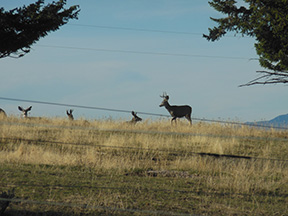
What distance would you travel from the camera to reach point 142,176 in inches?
437

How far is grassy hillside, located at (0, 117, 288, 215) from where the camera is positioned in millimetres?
7660

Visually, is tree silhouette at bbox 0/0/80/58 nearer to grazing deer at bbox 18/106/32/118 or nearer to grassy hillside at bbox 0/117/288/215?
grassy hillside at bbox 0/117/288/215

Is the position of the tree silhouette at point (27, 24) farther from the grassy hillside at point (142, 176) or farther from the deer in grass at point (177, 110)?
the deer in grass at point (177, 110)

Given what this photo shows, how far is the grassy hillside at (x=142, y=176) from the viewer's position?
7660mm

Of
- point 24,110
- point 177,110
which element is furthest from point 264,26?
point 24,110

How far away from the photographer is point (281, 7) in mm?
17391

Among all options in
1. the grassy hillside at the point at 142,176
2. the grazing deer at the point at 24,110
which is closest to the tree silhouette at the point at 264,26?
the grassy hillside at the point at 142,176

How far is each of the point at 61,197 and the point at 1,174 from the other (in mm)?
2637

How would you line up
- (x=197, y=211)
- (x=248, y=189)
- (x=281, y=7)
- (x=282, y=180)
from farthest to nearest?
(x=281, y=7), (x=282, y=180), (x=248, y=189), (x=197, y=211)

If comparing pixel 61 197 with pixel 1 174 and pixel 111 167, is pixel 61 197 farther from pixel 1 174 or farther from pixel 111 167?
pixel 111 167

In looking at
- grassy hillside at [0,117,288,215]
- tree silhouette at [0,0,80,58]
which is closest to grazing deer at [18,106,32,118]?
grassy hillside at [0,117,288,215]

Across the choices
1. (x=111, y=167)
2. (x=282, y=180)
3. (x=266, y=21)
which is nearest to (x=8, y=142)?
(x=111, y=167)

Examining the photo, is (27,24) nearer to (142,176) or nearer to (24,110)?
(142,176)

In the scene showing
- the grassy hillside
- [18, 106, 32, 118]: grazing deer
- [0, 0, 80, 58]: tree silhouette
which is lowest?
the grassy hillside
